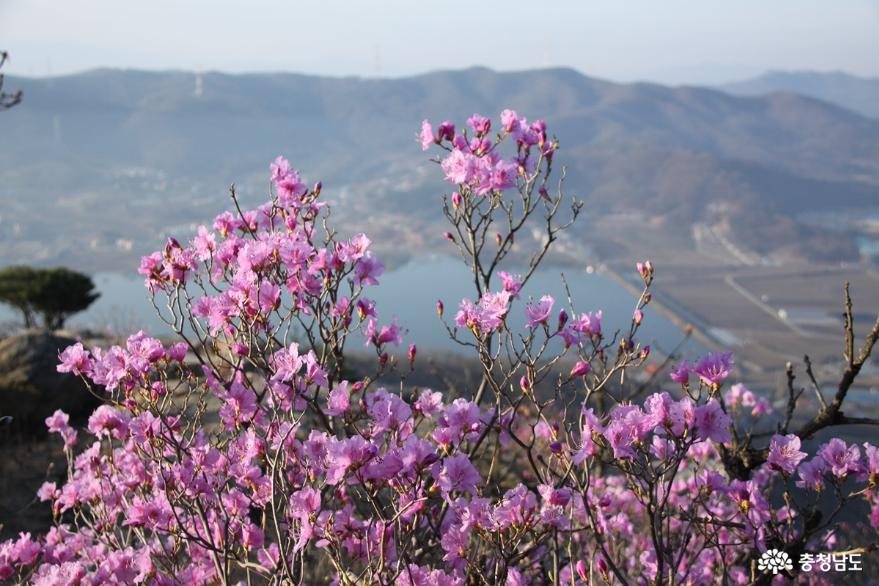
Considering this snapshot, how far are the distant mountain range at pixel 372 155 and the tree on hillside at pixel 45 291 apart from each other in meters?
48.4

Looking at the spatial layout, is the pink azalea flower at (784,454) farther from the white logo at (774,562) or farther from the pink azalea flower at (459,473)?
the pink azalea flower at (459,473)


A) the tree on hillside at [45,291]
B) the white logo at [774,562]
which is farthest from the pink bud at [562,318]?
the tree on hillside at [45,291]

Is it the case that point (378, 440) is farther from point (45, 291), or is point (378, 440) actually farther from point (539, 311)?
point (45, 291)

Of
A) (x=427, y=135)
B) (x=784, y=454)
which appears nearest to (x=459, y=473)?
(x=784, y=454)

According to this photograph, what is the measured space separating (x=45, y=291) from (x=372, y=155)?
4002 inches

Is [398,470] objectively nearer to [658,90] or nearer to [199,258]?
[199,258]

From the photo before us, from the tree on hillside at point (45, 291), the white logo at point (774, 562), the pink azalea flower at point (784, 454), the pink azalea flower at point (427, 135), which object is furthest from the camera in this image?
the tree on hillside at point (45, 291)

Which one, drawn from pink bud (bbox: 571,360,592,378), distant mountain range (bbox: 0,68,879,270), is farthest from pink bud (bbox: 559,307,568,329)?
distant mountain range (bbox: 0,68,879,270)

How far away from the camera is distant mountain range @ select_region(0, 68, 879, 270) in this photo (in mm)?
78062

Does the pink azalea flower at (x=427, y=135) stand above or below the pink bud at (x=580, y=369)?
above

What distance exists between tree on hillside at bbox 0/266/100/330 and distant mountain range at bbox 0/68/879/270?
48.4 metres

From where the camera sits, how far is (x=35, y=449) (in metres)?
6.71

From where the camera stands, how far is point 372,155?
365 ft

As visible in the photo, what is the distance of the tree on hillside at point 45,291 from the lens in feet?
38.7
